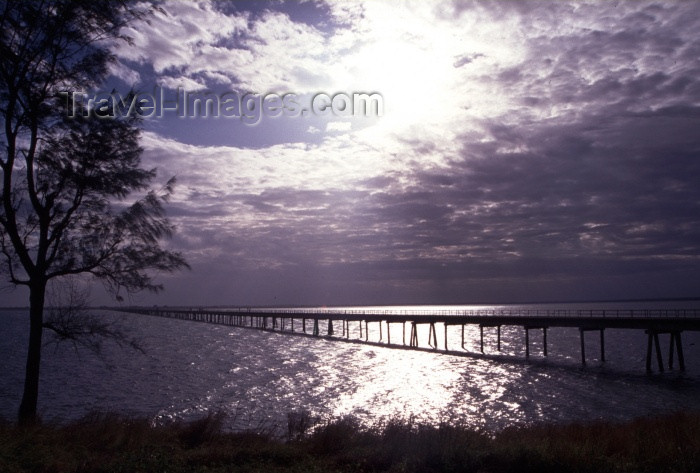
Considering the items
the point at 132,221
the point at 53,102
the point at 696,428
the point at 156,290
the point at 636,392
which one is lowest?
the point at 636,392

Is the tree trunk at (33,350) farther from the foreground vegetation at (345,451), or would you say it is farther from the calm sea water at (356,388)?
the calm sea water at (356,388)

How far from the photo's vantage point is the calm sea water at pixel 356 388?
29156 millimetres

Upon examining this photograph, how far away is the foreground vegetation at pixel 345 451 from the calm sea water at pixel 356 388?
5234mm

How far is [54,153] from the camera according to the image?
14.2 metres

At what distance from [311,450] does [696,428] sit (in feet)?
32.7

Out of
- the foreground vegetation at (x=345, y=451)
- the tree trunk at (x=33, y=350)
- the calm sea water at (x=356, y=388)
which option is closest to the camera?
the foreground vegetation at (x=345, y=451)

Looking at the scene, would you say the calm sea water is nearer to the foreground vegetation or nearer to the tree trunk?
the tree trunk

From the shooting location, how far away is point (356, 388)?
38062 mm

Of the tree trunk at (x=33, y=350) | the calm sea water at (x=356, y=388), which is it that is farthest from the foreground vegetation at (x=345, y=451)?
the calm sea water at (x=356, y=388)

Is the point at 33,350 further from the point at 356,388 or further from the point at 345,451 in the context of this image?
the point at 356,388

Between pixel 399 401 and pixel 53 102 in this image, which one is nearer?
pixel 53 102

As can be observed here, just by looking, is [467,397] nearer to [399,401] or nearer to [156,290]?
[399,401]

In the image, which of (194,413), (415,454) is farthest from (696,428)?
(194,413)

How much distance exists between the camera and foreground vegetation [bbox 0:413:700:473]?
10.2m
